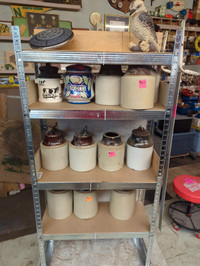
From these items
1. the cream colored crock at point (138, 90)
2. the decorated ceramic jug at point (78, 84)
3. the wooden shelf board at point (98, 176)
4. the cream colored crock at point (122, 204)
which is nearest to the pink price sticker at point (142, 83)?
the cream colored crock at point (138, 90)

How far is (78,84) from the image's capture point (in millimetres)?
1060

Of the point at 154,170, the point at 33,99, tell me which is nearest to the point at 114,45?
the point at 33,99

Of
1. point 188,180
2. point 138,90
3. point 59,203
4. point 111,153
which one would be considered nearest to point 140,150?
point 111,153

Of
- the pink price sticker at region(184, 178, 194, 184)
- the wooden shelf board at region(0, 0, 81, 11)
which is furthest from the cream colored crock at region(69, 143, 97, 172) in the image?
the wooden shelf board at region(0, 0, 81, 11)

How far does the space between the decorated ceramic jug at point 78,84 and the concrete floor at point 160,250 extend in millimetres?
1135

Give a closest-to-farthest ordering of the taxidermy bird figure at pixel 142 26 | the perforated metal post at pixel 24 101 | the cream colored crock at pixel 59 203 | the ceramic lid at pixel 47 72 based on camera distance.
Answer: the perforated metal post at pixel 24 101 < the taxidermy bird figure at pixel 142 26 < the ceramic lid at pixel 47 72 < the cream colored crock at pixel 59 203

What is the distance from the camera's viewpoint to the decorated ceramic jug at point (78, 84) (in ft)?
3.46

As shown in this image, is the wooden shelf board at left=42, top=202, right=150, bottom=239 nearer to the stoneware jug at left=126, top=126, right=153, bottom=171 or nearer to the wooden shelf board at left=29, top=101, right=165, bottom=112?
the stoneware jug at left=126, top=126, right=153, bottom=171

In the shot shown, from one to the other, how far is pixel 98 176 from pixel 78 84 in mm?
560

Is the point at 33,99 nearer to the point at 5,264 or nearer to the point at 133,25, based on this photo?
the point at 133,25

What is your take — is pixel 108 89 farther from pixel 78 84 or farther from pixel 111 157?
pixel 111 157

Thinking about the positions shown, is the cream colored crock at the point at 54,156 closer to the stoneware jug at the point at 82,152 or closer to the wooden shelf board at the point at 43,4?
the stoneware jug at the point at 82,152

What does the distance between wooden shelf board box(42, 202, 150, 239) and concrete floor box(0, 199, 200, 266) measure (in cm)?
26

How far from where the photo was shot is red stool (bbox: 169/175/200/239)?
1.83 metres
